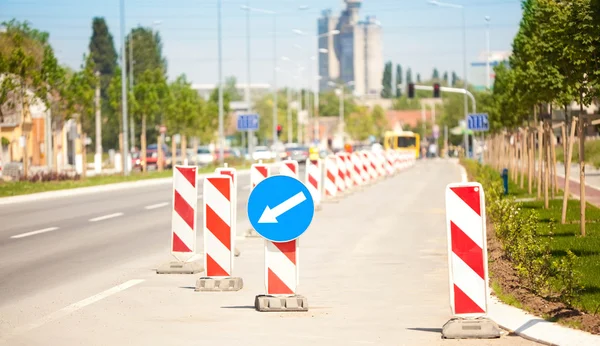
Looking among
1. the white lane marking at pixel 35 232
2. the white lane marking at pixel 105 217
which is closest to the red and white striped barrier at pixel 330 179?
the white lane marking at pixel 105 217

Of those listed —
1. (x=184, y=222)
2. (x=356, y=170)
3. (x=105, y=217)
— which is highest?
(x=184, y=222)

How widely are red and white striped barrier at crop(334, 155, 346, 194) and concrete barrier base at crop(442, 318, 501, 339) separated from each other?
2525cm

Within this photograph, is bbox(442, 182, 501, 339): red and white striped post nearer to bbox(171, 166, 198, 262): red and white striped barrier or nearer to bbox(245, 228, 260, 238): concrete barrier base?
bbox(171, 166, 198, 262): red and white striped barrier

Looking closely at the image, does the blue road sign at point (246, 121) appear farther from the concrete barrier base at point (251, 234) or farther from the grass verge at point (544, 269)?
the grass verge at point (544, 269)

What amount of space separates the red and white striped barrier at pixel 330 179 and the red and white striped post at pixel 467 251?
2384cm

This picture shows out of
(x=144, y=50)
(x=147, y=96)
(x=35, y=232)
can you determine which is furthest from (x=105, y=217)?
(x=144, y=50)

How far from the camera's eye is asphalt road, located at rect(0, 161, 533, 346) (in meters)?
10.7

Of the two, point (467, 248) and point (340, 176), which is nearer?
point (467, 248)

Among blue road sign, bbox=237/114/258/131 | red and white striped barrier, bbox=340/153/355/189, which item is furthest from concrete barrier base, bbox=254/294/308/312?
blue road sign, bbox=237/114/258/131

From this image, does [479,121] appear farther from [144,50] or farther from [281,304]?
[144,50]

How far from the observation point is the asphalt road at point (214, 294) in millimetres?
10680

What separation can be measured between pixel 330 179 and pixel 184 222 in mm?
19654

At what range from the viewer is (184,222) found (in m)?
15.4

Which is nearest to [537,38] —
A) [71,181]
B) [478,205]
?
[478,205]
